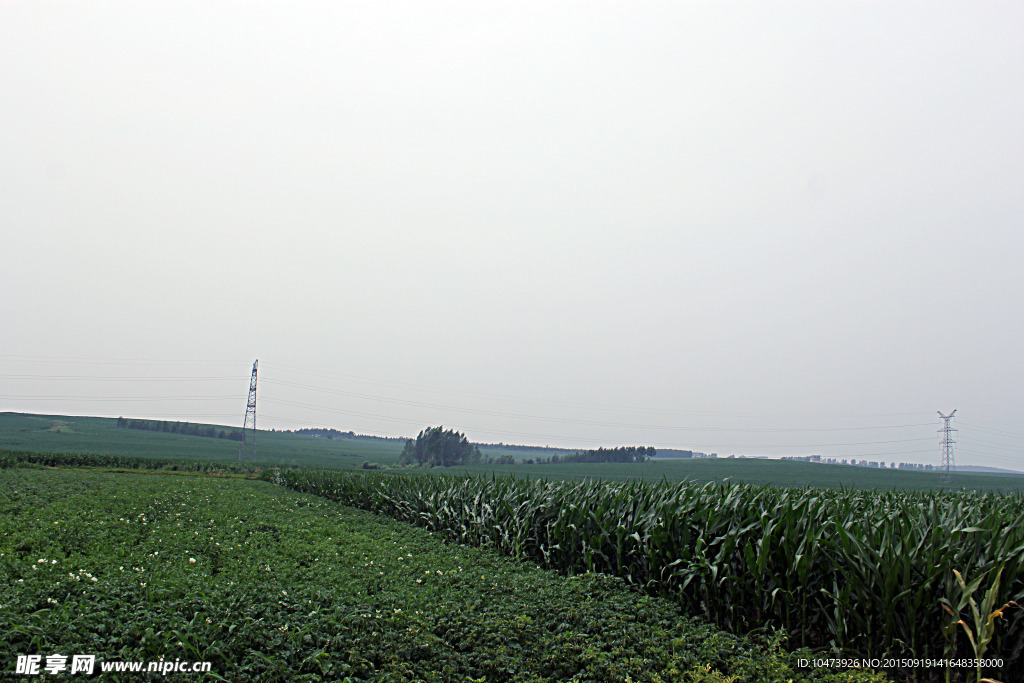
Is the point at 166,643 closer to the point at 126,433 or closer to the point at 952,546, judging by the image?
the point at 952,546

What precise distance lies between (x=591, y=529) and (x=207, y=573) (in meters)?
4.37

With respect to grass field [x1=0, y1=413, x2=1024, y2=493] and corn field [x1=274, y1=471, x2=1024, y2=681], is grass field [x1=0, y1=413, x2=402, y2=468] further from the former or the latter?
corn field [x1=274, y1=471, x2=1024, y2=681]

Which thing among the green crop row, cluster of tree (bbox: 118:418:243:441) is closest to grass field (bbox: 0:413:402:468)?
cluster of tree (bbox: 118:418:243:441)

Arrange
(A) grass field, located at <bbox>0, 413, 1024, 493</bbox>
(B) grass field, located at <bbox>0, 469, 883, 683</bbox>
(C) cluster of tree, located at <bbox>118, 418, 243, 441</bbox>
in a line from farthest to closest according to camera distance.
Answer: (C) cluster of tree, located at <bbox>118, 418, 243, 441</bbox> < (A) grass field, located at <bbox>0, 413, 1024, 493</bbox> < (B) grass field, located at <bbox>0, 469, 883, 683</bbox>

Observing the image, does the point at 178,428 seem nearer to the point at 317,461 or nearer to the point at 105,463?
the point at 317,461

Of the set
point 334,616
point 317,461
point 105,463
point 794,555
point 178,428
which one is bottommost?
point 317,461

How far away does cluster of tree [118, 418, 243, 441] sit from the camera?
61.4 metres

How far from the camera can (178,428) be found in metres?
62.4

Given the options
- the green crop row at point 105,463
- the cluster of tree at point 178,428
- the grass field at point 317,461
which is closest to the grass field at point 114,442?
the grass field at point 317,461

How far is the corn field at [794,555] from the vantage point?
4.40m

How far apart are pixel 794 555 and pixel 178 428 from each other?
69456mm

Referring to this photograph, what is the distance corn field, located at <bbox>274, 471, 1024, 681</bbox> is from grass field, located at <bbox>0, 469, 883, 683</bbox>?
504 millimetres

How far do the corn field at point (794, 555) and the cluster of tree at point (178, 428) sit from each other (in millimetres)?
61219

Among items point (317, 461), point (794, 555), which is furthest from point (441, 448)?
point (794, 555)
